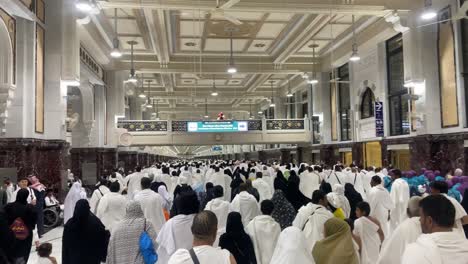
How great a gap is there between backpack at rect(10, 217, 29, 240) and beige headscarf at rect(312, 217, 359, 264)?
325 centimetres

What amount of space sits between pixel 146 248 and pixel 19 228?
6.23ft

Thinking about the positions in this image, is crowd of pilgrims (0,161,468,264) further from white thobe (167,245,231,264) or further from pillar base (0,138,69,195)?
pillar base (0,138,69,195)

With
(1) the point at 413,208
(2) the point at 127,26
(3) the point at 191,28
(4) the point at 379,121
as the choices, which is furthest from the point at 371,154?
(1) the point at 413,208

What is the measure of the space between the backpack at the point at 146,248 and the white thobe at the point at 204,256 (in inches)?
56.4

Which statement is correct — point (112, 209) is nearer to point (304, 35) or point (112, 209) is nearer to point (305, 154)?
point (304, 35)

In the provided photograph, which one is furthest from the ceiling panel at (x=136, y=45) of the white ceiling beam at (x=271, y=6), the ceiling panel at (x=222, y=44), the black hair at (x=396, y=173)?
the black hair at (x=396, y=173)

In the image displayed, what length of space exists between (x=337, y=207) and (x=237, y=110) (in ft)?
Result: 96.2

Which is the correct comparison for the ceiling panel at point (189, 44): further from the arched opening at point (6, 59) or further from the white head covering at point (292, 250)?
the white head covering at point (292, 250)

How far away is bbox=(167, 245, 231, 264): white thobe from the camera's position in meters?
2.35

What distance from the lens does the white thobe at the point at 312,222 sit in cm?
427

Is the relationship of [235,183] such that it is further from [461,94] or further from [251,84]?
[251,84]

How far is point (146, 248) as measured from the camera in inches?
148

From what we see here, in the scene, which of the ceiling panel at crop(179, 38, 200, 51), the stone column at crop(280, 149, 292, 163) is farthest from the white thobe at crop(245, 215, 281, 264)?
the stone column at crop(280, 149, 292, 163)

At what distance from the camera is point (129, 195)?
10070 millimetres
